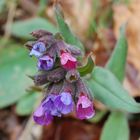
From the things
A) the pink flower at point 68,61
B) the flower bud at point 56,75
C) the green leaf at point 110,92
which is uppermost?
the pink flower at point 68,61

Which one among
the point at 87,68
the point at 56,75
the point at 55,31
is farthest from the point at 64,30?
the point at 55,31

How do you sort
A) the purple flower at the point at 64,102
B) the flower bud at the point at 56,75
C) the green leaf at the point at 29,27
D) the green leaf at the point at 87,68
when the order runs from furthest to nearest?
the green leaf at the point at 29,27 < the green leaf at the point at 87,68 < the flower bud at the point at 56,75 < the purple flower at the point at 64,102

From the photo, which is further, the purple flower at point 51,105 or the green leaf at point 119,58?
the green leaf at point 119,58

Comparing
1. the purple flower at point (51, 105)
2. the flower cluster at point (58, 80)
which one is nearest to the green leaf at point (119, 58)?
the flower cluster at point (58, 80)

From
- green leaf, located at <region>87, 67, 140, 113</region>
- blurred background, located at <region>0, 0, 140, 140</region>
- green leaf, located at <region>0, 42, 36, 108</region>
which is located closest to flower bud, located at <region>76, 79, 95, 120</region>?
green leaf, located at <region>87, 67, 140, 113</region>

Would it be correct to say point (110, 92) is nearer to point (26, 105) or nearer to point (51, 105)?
point (51, 105)

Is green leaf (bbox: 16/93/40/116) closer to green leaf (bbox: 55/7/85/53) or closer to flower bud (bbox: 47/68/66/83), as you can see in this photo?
green leaf (bbox: 55/7/85/53)

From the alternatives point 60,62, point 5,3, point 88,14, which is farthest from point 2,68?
point 60,62

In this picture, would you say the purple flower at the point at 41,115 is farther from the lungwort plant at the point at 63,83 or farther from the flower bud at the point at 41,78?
the flower bud at the point at 41,78
